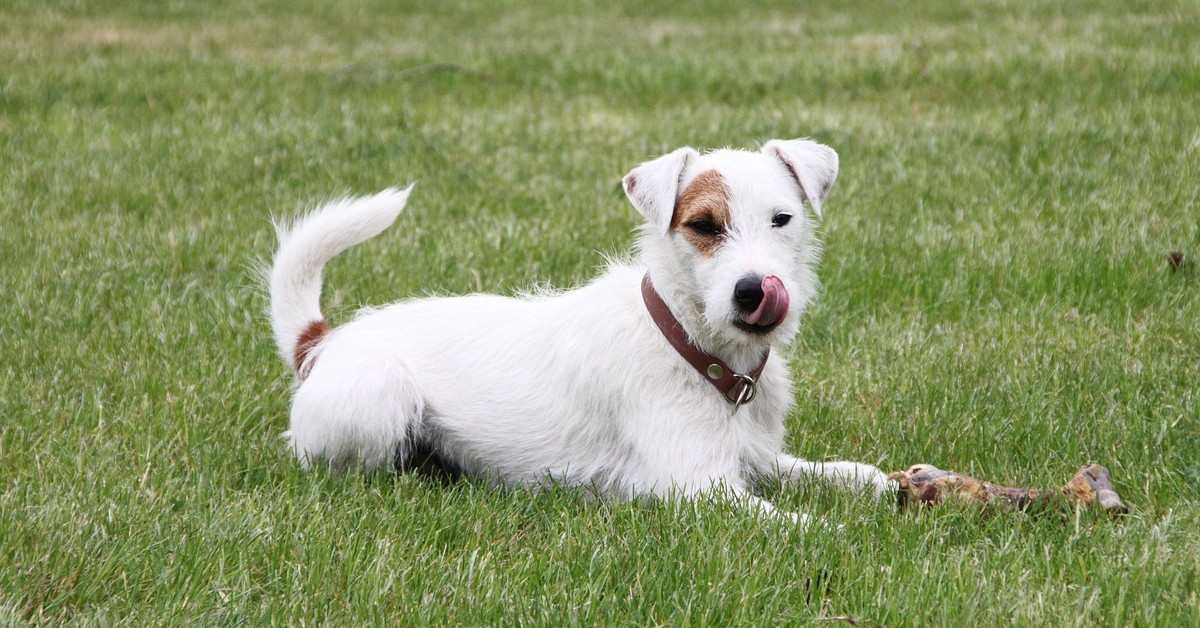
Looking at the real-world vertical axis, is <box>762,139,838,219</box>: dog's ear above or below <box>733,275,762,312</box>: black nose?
above

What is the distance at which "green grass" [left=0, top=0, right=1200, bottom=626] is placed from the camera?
3.55m

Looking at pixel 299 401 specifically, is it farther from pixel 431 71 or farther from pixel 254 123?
pixel 431 71

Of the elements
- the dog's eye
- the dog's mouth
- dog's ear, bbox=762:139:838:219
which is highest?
dog's ear, bbox=762:139:838:219

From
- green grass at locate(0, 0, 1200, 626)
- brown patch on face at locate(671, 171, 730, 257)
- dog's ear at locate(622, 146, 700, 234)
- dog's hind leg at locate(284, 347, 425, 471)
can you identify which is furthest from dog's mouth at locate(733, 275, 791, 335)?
dog's hind leg at locate(284, 347, 425, 471)

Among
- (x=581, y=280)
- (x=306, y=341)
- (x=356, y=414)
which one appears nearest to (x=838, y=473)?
(x=356, y=414)

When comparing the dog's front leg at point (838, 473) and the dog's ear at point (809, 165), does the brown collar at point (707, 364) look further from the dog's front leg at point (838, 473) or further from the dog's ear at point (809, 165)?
the dog's ear at point (809, 165)

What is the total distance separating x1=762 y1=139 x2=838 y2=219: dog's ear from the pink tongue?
1.72ft

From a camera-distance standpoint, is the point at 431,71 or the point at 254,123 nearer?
the point at 254,123

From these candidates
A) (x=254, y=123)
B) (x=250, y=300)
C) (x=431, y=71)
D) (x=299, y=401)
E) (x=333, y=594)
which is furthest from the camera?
(x=431, y=71)

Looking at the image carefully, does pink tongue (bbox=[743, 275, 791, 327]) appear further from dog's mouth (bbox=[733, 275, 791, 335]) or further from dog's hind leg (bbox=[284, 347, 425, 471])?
dog's hind leg (bbox=[284, 347, 425, 471])

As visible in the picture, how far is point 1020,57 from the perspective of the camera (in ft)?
38.1

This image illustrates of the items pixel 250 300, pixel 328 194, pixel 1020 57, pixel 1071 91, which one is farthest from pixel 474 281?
pixel 1020 57

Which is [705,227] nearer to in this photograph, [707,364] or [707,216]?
[707,216]

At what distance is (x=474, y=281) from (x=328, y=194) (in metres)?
2.18
